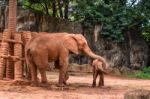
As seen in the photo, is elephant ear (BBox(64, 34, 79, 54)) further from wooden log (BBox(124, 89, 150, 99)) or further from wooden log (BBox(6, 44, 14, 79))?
wooden log (BBox(124, 89, 150, 99))

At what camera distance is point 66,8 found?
28.3 m

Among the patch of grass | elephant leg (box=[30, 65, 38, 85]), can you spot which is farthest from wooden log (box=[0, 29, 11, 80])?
the patch of grass

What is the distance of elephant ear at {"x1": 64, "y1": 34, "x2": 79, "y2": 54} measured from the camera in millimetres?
14465

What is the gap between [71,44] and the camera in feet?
47.9

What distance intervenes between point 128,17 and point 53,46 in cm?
1335

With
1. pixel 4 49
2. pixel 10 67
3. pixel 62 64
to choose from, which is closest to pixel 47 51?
pixel 62 64

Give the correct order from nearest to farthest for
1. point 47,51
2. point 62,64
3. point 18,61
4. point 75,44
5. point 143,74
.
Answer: point 47,51 → point 62,64 → point 18,61 → point 75,44 → point 143,74

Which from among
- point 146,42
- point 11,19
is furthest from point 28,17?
point 11,19

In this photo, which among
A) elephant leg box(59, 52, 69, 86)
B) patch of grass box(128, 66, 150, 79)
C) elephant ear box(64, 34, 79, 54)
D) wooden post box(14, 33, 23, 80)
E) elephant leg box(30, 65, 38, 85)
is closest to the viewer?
elephant leg box(59, 52, 69, 86)

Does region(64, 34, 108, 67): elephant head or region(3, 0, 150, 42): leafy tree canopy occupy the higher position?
region(3, 0, 150, 42): leafy tree canopy

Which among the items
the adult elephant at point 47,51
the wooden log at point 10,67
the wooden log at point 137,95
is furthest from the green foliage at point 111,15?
the wooden log at point 137,95

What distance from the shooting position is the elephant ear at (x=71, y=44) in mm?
14465

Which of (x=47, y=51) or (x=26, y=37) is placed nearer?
(x=47, y=51)

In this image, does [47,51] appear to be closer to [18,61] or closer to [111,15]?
[18,61]
